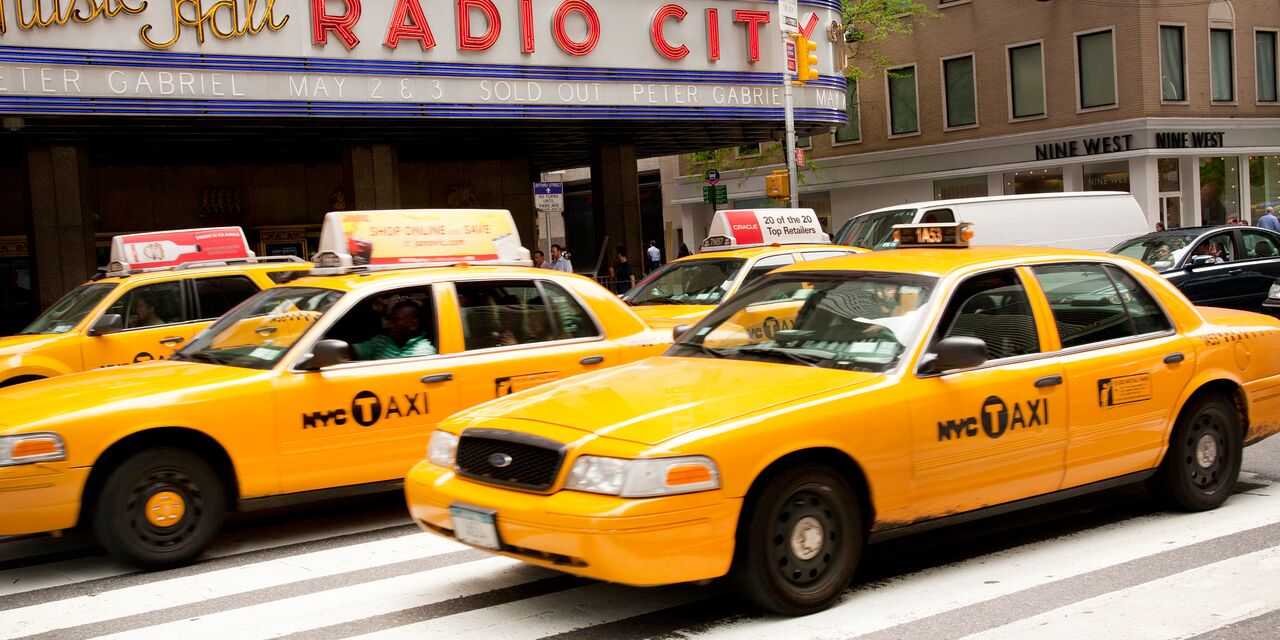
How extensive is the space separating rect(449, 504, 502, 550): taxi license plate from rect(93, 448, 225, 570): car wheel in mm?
2029

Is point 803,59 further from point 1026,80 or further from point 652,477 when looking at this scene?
point 1026,80

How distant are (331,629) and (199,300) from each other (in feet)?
21.4

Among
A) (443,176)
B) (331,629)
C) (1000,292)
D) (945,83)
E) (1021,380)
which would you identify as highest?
(945,83)

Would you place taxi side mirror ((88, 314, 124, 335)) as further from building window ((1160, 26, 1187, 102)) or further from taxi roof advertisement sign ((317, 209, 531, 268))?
building window ((1160, 26, 1187, 102))

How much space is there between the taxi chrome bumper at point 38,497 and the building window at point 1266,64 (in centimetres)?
3697

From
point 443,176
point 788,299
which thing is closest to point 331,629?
point 788,299

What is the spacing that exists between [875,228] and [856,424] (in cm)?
1476

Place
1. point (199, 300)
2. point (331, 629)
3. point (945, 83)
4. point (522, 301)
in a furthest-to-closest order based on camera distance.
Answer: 1. point (945, 83)
2. point (199, 300)
3. point (522, 301)
4. point (331, 629)

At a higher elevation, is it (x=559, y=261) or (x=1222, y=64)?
(x=1222, y=64)

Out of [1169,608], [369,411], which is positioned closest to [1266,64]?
[1169,608]

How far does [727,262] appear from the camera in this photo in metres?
12.8

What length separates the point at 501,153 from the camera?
97.1ft

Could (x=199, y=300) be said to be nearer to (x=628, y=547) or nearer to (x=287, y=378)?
(x=287, y=378)

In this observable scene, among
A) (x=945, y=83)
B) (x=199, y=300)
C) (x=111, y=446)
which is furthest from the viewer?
(x=945, y=83)
